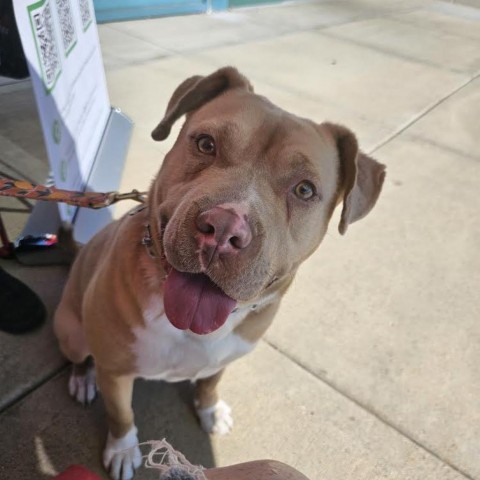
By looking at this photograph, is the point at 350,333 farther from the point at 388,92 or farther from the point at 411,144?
the point at 388,92

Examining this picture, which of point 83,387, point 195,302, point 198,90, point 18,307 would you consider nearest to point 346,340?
point 83,387

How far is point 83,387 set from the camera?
98.3 inches

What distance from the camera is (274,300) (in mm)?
2055

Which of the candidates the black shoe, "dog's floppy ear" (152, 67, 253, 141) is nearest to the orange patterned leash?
"dog's floppy ear" (152, 67, 253, 141)

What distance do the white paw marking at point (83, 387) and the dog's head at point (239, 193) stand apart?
108cm

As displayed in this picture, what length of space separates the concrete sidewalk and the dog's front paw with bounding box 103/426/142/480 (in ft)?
0.26

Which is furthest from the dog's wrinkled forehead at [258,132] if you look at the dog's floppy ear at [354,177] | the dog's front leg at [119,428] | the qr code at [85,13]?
the qr code at [85,13]

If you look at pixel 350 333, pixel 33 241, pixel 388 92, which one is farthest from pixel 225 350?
pixel 388 92

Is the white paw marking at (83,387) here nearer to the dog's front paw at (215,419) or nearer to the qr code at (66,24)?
the dog's front paw at (215,419)

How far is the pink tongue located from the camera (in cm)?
166

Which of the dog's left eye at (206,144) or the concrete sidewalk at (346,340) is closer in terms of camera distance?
the dog's left eye at (206,144)

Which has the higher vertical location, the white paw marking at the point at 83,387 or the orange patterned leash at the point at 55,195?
the orange patterned leash at the point at 55,195

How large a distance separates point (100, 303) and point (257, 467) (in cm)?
90

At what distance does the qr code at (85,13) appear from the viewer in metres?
3.62
